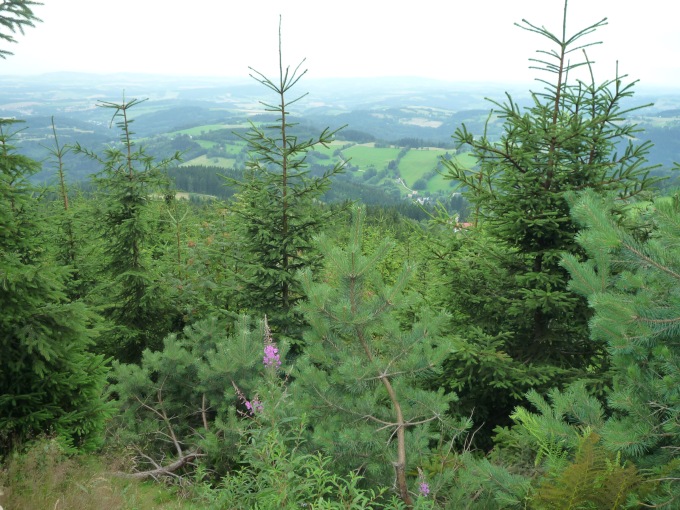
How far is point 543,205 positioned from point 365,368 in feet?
12.9

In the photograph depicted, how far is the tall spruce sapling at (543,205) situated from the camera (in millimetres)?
6242

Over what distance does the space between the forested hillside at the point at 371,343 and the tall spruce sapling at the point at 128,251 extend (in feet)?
0.24

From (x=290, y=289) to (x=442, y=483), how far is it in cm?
556

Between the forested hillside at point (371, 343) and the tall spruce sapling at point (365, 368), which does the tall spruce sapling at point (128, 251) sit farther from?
the tall spruce sapling at point (365, 368)

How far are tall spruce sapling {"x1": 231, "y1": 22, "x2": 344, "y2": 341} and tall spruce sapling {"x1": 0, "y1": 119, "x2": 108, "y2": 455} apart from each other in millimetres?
3219

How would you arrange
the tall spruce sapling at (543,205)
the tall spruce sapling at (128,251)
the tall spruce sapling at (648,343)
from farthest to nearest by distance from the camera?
the tall spruce sapling at (128,251), the tall spruce sapling at (543,205), the tall spruce sapling at (648,343)

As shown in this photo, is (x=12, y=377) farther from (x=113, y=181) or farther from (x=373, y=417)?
(x=113, y=181)

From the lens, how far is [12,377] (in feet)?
18.2

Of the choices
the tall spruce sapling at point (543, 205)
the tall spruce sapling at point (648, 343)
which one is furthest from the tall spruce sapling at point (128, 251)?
the tall spruce sapling at point (648, 343)

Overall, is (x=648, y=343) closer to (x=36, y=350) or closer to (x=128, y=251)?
(x=36, y=350)

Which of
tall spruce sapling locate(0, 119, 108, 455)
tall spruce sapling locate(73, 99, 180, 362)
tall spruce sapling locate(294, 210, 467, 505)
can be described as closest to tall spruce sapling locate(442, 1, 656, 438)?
tall spruce sapling locate(294, 210, 467, 505)

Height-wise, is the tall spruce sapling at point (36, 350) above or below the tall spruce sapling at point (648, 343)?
below

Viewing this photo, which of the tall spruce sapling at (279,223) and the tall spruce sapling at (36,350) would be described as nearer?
the tall spruce sapling at (36,350)

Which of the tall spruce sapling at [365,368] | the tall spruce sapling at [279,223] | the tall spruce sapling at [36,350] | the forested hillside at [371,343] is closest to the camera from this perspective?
the forested hillside at [371,343]
